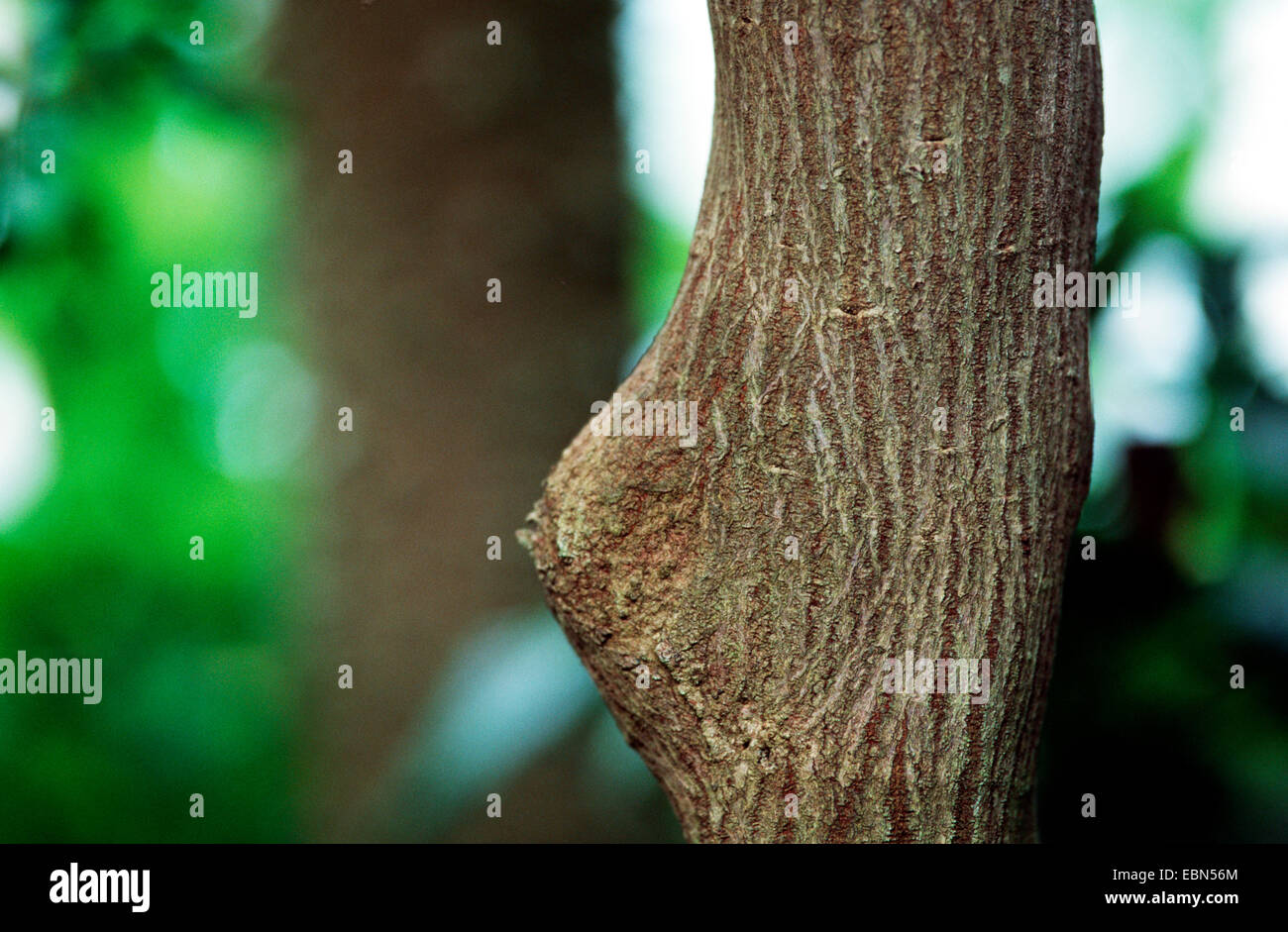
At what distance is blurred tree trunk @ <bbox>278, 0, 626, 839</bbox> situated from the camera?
5.05 ft

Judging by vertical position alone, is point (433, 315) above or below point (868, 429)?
above

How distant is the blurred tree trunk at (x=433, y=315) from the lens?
1540 millimetres

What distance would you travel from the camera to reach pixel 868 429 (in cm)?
73

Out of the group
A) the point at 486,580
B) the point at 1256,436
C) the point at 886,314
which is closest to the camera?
the point at 886,314

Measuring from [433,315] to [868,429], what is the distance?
956mm

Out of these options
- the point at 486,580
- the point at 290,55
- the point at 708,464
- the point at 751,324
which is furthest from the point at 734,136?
the point at 290,55

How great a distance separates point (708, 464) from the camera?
77 centimetres

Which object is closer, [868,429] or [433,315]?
[868,429]

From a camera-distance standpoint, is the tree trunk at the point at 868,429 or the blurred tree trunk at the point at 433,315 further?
the blurred tree trunk at the point at 433,315

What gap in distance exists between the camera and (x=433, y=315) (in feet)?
5.05

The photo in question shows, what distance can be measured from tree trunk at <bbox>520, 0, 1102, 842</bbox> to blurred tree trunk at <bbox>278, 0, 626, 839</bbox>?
0.78 metres

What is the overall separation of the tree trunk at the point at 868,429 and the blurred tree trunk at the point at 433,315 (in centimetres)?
78

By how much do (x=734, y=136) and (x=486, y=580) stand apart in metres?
0.95

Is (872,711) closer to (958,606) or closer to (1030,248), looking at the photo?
(958,606)
